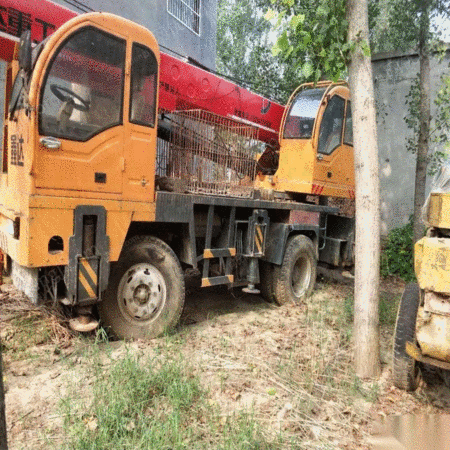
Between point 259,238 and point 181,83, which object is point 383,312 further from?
point 181,83

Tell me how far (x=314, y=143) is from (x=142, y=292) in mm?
3510

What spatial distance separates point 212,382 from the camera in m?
3.37

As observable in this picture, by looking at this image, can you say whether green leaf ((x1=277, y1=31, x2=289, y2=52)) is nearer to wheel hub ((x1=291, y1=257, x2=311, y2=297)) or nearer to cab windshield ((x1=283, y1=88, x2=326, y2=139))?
cab windshield ((x1=283, y1=88, x2=326, y2=139))

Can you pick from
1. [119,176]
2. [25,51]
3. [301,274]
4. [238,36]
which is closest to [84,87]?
[25,51]

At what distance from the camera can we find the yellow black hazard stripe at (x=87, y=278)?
3641 millimetres

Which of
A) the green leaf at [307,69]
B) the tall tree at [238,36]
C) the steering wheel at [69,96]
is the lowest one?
the steering wheel at [69,96]

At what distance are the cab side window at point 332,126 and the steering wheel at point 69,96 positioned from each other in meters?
3.71

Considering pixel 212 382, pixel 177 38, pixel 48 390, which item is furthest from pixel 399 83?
pixel 48 390

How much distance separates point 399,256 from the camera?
31.4 ft

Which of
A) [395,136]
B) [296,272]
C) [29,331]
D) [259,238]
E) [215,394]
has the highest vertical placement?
[395,136]

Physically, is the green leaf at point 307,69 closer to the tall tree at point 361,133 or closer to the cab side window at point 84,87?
the tall tree at point 361,133

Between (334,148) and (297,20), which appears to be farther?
(334,148)

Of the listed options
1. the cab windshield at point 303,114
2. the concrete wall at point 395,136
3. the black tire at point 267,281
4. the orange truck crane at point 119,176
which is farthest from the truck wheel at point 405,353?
the concrete wall at point 395,136

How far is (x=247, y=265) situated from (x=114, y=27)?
3233 millimetres
